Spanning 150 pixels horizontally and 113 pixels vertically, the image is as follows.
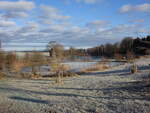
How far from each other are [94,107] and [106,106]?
37 cm

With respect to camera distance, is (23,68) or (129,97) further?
(23,68)

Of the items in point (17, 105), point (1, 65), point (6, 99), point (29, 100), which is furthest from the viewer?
point (1, 65)

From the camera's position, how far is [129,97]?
6.82 metres

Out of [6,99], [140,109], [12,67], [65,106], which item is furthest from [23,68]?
[140,109]

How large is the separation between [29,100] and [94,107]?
2.70 meters

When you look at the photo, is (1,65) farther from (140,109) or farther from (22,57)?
(140,109)

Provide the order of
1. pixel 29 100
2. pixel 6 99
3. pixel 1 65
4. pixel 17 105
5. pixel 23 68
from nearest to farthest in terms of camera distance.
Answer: pixel 17 105
pixel 29 100
pixel 6 99
pixel 1 65
pixel 23 68

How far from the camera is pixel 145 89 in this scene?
763cm

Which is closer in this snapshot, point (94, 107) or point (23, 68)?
point (94, 107)

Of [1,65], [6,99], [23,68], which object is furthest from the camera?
[23,68]

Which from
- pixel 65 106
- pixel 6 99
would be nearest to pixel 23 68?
pixel 6 99

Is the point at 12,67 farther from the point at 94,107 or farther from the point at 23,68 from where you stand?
the point at 94,107

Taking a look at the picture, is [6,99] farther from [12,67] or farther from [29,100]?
[12,67]

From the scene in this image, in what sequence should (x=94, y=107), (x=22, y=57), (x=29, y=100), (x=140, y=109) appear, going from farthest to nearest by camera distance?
(x=22, y=57) → (x=29, y=100) → (x=94, y=107) → (x=140, y=109)
